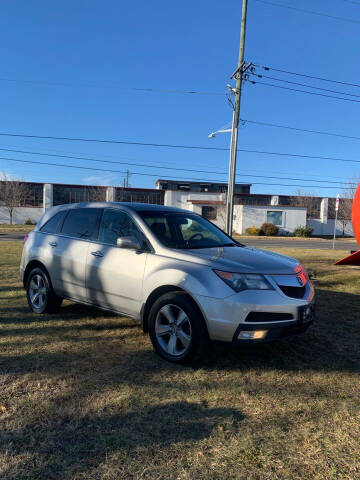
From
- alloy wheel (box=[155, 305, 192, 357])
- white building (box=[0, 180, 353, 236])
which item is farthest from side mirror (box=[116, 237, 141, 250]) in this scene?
white building (box=[0, 180, 353, 236])

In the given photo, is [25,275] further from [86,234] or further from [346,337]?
[346,337]

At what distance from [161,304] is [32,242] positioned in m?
2.95

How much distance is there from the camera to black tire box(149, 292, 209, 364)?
11.6 ft

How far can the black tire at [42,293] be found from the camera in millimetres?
5336

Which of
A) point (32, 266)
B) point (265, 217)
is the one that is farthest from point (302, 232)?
point (32, 266)

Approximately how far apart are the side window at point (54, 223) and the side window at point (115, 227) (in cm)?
99

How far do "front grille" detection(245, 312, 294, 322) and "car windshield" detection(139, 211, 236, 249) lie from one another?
1.25 metres

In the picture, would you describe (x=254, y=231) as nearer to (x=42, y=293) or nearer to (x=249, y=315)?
(x=42, y=293)

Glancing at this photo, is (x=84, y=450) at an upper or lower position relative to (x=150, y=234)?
lower

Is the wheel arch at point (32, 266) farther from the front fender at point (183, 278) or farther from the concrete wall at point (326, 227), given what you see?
the concrete wall at point (326, 227)

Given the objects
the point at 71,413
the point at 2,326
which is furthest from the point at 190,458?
the point at 2,326

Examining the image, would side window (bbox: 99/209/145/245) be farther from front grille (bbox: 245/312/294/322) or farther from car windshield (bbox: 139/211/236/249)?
front grille (bbox: 245/312/294/322)

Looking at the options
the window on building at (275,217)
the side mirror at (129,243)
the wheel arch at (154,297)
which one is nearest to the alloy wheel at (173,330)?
the wheel arch at (154,297)

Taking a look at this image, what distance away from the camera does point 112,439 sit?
8.27 ft
